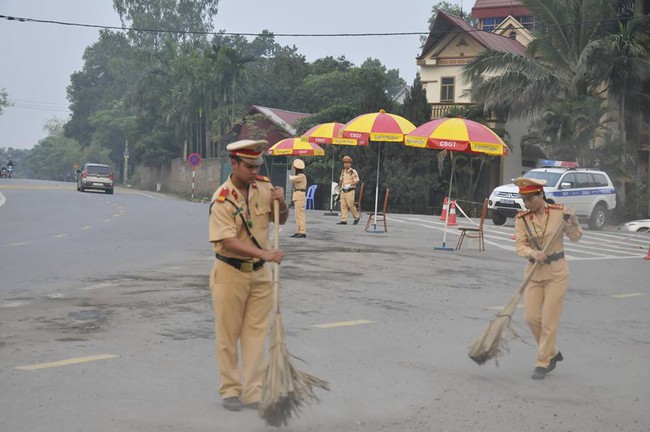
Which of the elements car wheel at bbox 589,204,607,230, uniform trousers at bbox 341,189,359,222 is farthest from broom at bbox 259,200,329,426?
car wheel at bbox 589,204,607,230

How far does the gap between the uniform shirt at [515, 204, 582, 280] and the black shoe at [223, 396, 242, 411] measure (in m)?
2.85

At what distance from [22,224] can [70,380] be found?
709 inches

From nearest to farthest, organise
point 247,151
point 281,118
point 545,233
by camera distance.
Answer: point 247,151
point 545,233
point 281,118

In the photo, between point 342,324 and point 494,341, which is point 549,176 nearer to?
point 342,324

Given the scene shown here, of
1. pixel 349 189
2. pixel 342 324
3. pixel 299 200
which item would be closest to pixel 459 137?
pixel 299 200

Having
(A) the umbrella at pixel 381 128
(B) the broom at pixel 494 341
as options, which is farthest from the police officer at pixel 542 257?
(A) the umbrella at pixel 381 128

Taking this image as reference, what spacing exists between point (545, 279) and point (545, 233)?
372mm

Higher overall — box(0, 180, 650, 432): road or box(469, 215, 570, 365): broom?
box(469, 215, 570, 365): broom

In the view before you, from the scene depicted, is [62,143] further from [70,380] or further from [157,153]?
[70,380]

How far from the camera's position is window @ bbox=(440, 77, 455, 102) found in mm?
48188

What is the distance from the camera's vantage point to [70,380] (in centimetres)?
673

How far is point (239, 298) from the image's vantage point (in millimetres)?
6059

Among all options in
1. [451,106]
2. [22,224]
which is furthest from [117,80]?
[22,224]

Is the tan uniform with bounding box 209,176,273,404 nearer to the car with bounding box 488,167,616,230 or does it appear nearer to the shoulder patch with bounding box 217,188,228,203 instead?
the shoulder patch with bounding box 217,188,228,203
